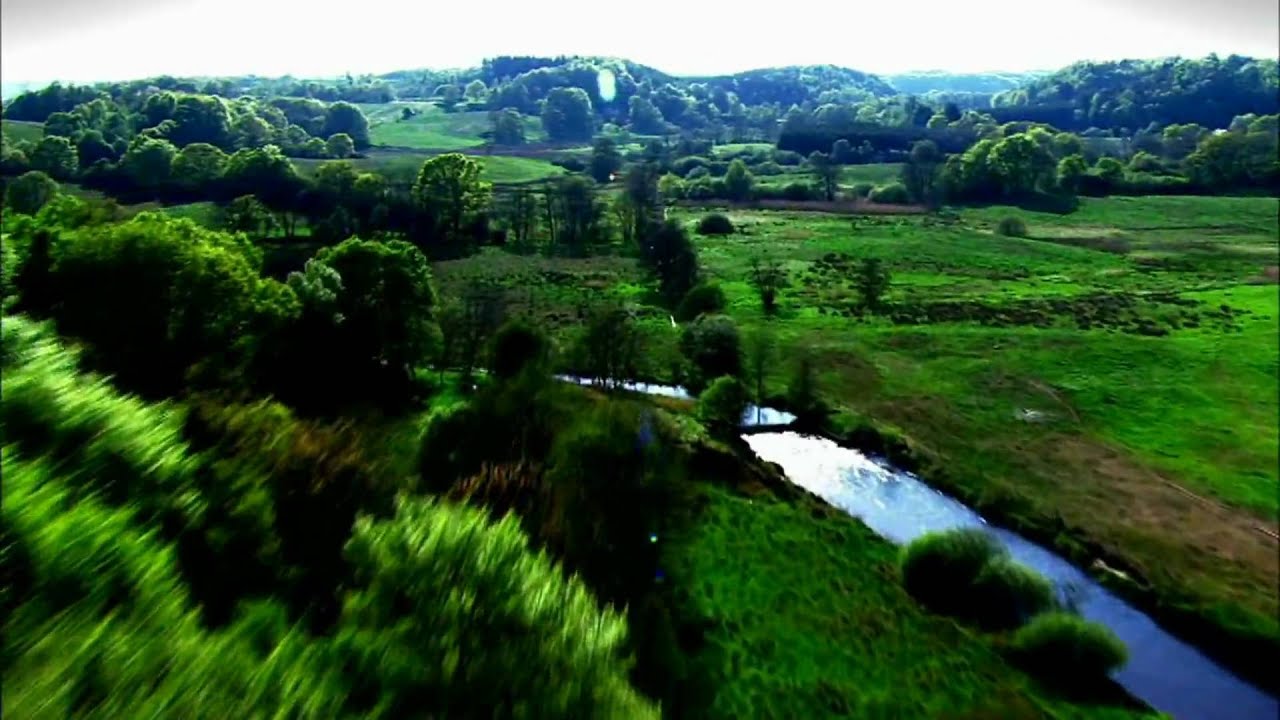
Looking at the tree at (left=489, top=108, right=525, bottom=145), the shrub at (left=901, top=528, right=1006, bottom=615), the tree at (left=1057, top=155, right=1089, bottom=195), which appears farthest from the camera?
the tree at (left=489, top=108, right=525, bottom=145)

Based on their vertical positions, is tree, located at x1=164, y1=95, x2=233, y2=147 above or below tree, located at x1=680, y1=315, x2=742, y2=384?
above

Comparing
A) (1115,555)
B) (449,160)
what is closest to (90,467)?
(1115,555)

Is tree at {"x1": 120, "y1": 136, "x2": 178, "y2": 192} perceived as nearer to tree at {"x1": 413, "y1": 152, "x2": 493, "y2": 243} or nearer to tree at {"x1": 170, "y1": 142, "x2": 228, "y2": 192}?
tree at {"x1": 170, "y1": 142, "x2": 228, "y2": 192}

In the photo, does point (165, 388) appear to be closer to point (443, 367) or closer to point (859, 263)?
point (443, 367)

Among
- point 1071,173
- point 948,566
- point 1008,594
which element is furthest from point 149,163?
point 1071,173

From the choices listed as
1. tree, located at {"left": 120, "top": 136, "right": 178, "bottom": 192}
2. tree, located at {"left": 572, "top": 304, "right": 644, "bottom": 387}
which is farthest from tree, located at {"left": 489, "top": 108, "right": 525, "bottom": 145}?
tree, located at {"left": 572, "top": 304, "right": 644, "bottom": 387}

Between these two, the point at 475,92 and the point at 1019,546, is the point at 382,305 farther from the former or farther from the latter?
the point at 475,92

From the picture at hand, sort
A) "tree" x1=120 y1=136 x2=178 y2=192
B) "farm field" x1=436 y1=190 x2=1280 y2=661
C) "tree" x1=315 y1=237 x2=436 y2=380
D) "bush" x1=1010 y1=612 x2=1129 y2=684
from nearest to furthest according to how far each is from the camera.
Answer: "bush" x1=1010 y1=612 x2=1129 y2=684 → "farm field" x1=436 y1=190 x2=1280 y2=661 → "tree" x1=315 y1=237 x2=436 y2=380 → "tree" x1=120 y1=136 x2=178 y2=192
